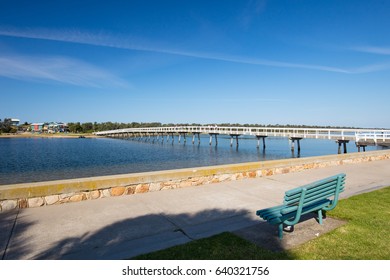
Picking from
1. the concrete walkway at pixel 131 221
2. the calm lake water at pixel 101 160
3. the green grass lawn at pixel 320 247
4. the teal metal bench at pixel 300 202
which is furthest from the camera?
the calm lake water at pixel 101 160

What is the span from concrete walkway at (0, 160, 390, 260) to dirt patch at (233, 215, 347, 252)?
0.27 metres

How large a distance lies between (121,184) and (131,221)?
6.04 feet

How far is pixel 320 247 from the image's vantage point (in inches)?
141

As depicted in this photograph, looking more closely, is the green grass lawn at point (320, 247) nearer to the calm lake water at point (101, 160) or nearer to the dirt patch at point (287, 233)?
the dirt patch at point (287, 233)

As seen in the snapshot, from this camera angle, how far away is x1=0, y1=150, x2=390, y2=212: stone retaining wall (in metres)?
5.42

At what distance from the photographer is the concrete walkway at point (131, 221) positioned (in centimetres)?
364

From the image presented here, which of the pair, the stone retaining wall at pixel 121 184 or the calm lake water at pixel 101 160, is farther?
the calm lake water at pixel 101 160

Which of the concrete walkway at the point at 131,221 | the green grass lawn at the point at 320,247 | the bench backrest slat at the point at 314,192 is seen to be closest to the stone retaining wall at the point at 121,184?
the concrete walkway at the point at 131,221

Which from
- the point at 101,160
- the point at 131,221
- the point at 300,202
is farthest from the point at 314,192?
the point at 101,160

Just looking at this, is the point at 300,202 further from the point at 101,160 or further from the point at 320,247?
the point at 101,160

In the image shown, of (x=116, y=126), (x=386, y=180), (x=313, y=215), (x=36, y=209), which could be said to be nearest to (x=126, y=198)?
(x=36, y=209)

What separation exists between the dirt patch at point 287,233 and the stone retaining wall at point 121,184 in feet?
10.2

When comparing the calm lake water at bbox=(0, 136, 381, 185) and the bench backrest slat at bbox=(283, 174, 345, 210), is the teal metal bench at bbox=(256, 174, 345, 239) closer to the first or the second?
the bench backrest slat at bbox=(283, 174, 345, 210)

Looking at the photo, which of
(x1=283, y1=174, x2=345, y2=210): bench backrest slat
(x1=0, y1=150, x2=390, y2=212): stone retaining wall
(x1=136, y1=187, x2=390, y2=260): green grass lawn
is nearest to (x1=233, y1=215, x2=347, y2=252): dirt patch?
(x1=136, y1=187, x2=390, y2=260): green grass lawn
